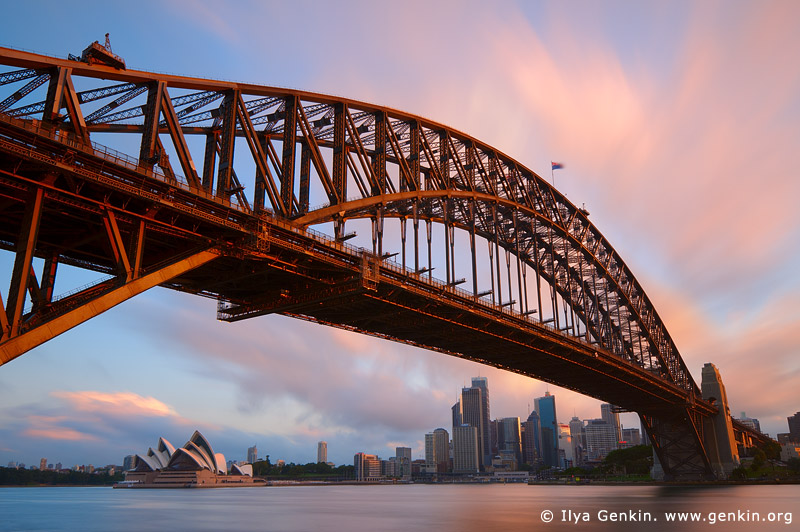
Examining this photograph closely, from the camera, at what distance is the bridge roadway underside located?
83.1 feet

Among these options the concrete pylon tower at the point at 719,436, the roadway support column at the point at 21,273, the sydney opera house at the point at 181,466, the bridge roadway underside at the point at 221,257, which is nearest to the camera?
the roadway support column at the point at 21,273

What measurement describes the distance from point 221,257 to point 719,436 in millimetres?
104977

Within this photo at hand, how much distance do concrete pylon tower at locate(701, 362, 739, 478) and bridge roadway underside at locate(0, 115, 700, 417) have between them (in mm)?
58575

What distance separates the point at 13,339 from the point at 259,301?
2201 cm

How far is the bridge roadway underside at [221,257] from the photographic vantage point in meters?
25.3

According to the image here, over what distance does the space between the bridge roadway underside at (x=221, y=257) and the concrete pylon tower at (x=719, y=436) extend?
58.6 meters

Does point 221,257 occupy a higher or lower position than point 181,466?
higher

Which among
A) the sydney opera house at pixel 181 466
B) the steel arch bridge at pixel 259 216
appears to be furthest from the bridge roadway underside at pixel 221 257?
the sydney opera house at pixel 181 466

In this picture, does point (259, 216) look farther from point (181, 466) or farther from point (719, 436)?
point (181, 466)

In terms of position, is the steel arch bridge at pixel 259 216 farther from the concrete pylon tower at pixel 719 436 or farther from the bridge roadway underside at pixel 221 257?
the concrete pylon tower at pixel 719 436

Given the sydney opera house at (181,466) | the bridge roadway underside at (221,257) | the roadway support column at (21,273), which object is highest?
the bridge roadway underside at (221,257)

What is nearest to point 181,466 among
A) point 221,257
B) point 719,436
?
point 719,436

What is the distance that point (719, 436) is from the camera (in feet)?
357

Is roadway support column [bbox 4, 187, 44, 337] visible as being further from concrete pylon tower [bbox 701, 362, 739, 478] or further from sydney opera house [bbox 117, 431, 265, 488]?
sydney opera house [bbox 117, 431, 265, 488]
